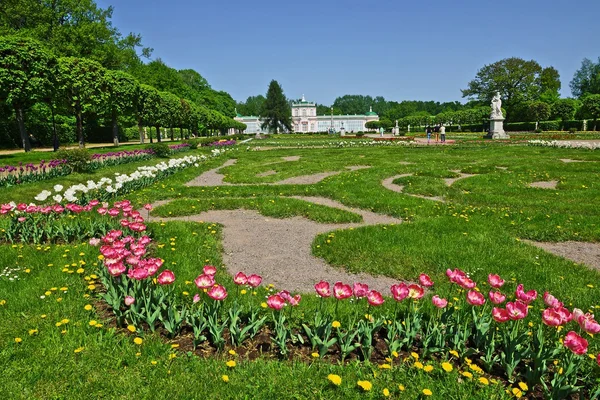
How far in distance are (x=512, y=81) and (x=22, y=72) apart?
82.0 metres

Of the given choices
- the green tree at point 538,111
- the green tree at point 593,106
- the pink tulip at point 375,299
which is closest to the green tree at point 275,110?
the green tree at point 538,111

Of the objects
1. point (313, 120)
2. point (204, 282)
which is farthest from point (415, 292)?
point (313, 120)

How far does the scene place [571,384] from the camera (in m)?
2.84

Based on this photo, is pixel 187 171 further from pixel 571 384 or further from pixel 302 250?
pixel 571 384

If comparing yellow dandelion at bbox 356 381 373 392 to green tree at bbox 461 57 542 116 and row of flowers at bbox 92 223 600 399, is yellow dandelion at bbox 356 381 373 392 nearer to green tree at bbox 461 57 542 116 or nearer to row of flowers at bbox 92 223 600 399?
row of flowers at bbox 92 223 600 399

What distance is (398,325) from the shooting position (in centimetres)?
354

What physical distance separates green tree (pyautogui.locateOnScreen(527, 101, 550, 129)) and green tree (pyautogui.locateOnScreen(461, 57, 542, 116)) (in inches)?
272

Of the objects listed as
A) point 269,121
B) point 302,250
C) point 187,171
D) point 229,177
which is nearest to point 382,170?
point 229,177

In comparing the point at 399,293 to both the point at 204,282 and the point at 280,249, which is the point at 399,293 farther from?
Result: the point at 280,249

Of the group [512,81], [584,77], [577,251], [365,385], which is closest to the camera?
[365,385]

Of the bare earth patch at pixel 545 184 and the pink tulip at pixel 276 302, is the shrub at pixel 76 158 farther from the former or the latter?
the bare earth patch at pixel 545 184

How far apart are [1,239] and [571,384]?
8.56m

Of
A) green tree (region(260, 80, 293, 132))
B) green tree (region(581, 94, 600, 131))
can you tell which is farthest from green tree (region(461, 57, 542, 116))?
green tree (region(260, 80, 293, 132))

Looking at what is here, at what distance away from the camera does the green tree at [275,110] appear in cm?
11731
